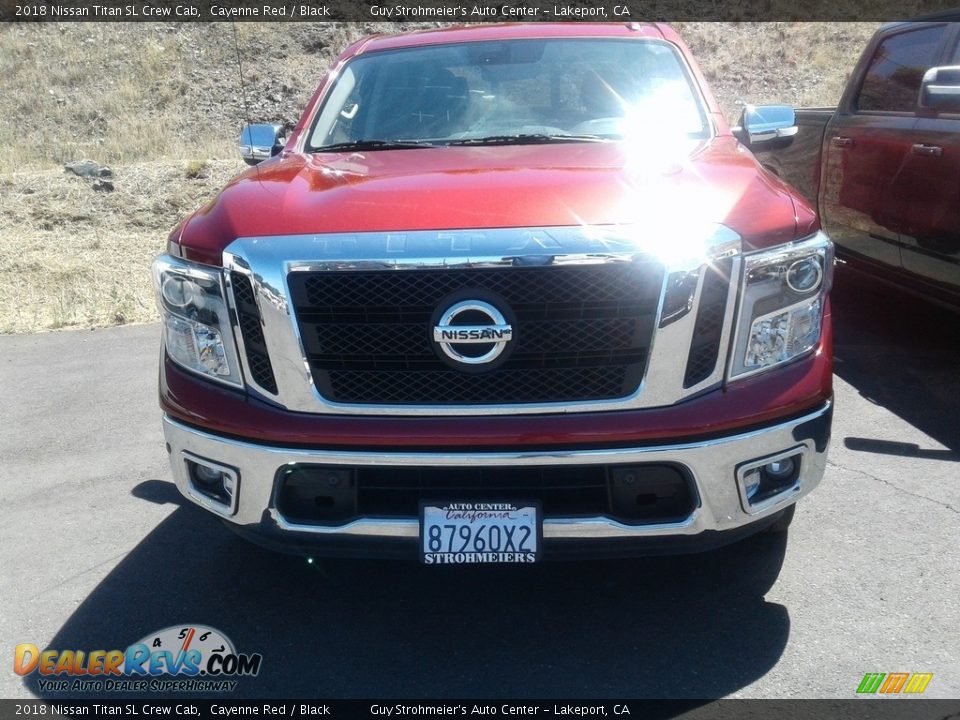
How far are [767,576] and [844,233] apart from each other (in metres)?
3.79

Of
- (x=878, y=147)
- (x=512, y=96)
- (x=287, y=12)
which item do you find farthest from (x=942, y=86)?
(x=287, y=12)

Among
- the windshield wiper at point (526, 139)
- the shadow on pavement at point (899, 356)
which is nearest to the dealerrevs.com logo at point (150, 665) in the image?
the windshield wiper at point (526, 139)

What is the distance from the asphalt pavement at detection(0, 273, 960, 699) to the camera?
10.1ft

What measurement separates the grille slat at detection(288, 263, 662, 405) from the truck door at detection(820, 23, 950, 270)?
364 centimetres

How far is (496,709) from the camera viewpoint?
2.94 meters

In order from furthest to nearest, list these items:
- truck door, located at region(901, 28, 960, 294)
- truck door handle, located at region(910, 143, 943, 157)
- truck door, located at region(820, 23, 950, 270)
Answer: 1. truck door, located at region(820, 23, 950, 270)
2. truck door handle, located at region(910, 143, 943, 157)
3. truck door, located at region(901, 28, 960, 294)

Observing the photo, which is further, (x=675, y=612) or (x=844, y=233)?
Result: (x=844, y=233)

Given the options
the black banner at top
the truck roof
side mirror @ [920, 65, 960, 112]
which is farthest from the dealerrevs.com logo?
the black banner at top

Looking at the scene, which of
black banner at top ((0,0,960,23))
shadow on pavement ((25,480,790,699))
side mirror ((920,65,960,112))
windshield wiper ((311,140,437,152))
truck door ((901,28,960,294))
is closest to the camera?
shadow on pavement ((25,480,790,699))

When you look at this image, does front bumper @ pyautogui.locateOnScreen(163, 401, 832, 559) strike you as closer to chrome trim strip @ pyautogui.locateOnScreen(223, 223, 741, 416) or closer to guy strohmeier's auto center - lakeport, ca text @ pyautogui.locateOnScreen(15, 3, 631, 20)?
chrome trim strip @ pyautogui.locateOnScreen(223, 223, 741, 416)

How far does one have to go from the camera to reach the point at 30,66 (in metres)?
22.7

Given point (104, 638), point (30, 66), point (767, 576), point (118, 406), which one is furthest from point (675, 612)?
point (30, 66)

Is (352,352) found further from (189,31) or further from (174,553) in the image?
(189,31)

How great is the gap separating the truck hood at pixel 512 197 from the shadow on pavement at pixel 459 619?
1.24 meters
